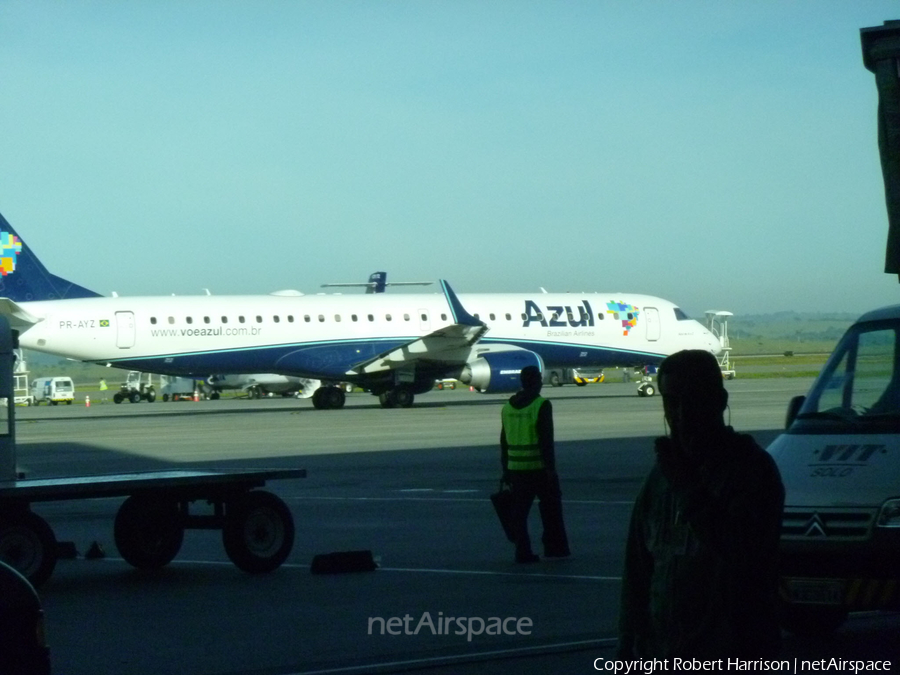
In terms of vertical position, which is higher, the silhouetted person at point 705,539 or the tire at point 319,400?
the silhouetted person at point 705,539

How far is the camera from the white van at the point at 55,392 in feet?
276

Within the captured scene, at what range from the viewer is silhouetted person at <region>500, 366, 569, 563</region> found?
12234 mm

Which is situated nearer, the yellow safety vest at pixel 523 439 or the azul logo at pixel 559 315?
the yellow safety vest at pixel 523 439

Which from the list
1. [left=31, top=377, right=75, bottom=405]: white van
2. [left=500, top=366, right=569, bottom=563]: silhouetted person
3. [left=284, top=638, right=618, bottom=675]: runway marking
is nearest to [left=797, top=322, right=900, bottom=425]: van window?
[left=284, top=638, right=618, bottom=675]: runway marking

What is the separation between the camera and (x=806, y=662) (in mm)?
7586

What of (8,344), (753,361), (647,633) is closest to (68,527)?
(8,344)

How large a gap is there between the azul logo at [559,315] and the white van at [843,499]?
37.3 meters

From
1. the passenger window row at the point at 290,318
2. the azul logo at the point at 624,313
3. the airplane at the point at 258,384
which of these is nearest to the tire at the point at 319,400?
the passenger window row at the point at 290,318

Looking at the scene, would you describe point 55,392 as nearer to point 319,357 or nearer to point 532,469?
point 319,357

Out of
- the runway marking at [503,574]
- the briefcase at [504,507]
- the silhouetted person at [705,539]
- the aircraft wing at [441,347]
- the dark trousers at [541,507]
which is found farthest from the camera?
the aircraft wing at [441,347]

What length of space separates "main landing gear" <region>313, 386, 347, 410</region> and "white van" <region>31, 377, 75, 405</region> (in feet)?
134

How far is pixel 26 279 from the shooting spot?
138 ft

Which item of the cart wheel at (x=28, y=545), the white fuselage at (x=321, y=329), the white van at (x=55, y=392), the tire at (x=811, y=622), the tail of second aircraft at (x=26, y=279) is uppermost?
the tail of second aircraft at (x=26, y=279)

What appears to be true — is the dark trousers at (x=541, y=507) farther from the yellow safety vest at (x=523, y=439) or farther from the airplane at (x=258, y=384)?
the airplane at (x=258, y=384)
